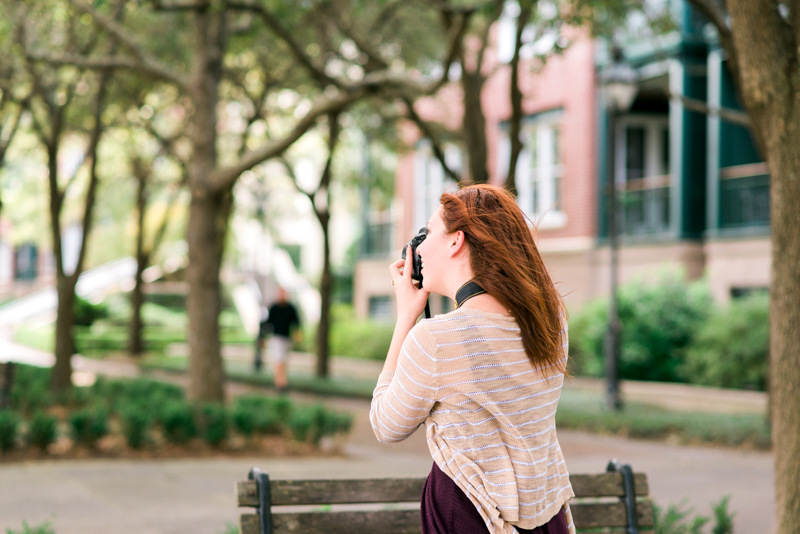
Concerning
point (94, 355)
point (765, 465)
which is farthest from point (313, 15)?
point (94, 355)

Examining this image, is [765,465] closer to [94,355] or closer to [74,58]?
[74,58]

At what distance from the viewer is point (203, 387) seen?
10.7 meters

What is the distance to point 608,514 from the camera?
3.87 metres

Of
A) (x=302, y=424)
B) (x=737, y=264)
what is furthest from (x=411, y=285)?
(x=737, y=264)

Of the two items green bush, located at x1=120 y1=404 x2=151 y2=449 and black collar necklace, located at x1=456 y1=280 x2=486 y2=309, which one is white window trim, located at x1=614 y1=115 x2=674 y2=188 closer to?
green bush, located at x1=120 y1=404 x2=151 y2=449

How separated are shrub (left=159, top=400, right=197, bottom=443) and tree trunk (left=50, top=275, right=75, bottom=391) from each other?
452cm

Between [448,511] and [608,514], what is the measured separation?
1739mm

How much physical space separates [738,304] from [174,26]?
34.1 feet

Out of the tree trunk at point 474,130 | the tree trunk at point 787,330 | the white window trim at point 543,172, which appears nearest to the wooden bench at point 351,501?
the tree trunk at point 787,330

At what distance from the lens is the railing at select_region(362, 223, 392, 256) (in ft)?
89.4

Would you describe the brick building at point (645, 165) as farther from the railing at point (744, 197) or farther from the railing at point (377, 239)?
the railing at point (377, 239)

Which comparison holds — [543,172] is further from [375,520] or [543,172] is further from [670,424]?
[375,520]

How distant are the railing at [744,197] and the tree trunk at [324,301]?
7.70 m

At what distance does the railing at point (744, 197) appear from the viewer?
16.4 meters
